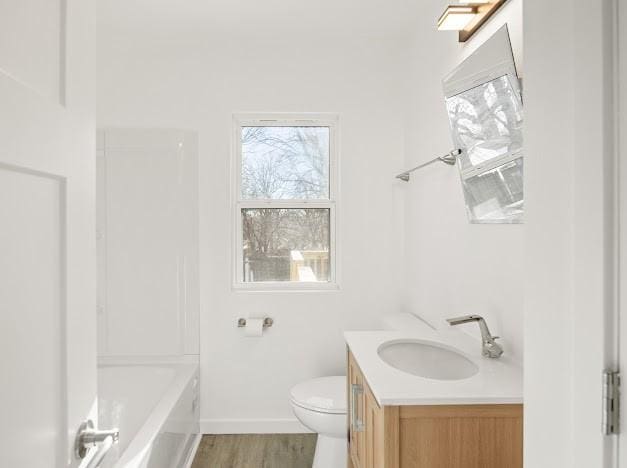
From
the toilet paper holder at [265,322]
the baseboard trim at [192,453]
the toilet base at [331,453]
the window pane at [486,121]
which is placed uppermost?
the window pane at [486,121]

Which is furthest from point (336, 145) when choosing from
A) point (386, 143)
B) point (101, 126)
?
point (101, 126)

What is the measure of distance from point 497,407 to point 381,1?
202 centimetres

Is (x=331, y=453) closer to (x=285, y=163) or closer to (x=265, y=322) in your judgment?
(x=265, y=322)

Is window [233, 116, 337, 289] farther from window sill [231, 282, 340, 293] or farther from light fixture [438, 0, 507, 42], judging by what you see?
light fixture [438, 0, 507, 42]

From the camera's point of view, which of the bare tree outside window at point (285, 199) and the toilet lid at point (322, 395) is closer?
the toilet lid at point (322, 395)

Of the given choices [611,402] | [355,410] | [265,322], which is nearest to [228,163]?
[265,322]

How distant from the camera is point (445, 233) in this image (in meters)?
2.12

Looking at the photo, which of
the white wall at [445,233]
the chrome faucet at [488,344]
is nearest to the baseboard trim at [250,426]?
the white wall at [445,233]

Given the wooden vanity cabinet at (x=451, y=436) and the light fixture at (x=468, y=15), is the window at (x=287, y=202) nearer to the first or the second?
the light fixture at (x=468, y=15)

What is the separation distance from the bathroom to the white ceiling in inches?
0.8

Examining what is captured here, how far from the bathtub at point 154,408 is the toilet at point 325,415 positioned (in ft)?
1.98

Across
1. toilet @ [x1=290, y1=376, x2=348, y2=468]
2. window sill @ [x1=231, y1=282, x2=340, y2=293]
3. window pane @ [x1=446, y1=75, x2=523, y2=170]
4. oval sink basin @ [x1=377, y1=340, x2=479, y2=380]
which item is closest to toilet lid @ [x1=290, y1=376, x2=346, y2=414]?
toilet @ [x1=290, y1=376, x2=348, y2=468]

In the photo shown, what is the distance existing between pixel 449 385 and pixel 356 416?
0.53 metres

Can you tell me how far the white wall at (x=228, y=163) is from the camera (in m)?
2.74
